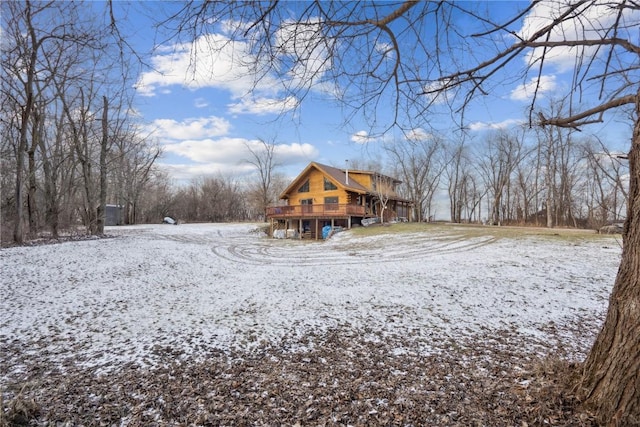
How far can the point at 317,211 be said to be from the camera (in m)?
22.7

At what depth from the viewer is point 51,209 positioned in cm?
1407

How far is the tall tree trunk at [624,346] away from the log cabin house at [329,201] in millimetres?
19677

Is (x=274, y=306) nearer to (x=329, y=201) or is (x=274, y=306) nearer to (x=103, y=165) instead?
(x=103, y=165)

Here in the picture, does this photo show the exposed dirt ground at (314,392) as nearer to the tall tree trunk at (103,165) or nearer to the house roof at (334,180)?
the tall tree trunk at (103,165)

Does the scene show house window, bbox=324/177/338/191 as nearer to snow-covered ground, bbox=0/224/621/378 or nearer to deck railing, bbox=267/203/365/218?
deck railing, bbox=267/203/365/218

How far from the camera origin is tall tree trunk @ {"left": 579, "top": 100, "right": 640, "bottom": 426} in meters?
1.89

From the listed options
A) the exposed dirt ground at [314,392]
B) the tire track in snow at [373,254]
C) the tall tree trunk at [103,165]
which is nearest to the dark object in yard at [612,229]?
the tire track in snow at [373,254]

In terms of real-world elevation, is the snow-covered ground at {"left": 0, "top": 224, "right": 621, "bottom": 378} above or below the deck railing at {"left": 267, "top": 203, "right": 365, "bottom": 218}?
below

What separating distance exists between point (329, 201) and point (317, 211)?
7.30 feet

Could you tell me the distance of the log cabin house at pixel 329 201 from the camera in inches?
893

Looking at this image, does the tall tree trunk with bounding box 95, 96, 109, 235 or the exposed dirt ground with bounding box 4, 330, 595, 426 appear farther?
the tall tree trunk with bounding box 95, 96, 109, 235

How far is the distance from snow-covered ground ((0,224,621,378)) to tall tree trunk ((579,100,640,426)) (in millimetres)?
1715

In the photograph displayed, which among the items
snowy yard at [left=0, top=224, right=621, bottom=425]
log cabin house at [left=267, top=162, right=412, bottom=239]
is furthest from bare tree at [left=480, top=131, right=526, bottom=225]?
snowy yard at [left=0, top=224, right=621, bottom=425]

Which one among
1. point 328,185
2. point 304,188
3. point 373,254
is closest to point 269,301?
point 373,254
